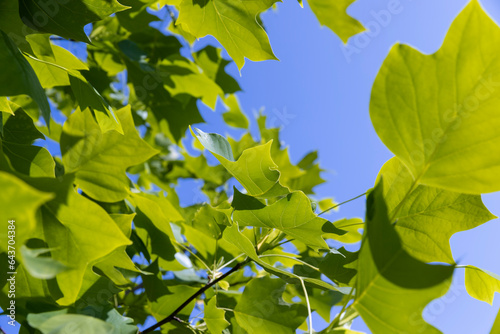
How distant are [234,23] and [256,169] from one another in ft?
1.15

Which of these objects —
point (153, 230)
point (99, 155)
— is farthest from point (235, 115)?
point (99, 155)

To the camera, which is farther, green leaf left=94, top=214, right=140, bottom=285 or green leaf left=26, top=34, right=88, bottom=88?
green leaf left=26, top=34, right=88, bottom=88

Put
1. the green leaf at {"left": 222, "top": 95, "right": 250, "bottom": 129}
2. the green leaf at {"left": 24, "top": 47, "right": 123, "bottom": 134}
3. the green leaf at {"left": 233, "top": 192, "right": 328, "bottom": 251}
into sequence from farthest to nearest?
1. the green leaf at {"left": 222, "top": 95, "right": 250, "bottom": 129}
2. the green leaf at {"left": 24, "top": 47, "right": 123, "bottom": 134}
3. the green leaf at {"left": 233, "top": 192, "right": 328, "bottom": 251}

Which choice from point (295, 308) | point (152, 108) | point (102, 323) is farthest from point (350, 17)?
point (152, 108)

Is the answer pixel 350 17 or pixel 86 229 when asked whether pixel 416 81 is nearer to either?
pixel 350 17

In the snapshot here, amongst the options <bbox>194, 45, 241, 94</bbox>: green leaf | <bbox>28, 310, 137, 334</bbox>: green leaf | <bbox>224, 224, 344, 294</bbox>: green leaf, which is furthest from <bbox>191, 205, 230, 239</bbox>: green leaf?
<bbox>194, 45, 241, 94</bbox>: green leaf

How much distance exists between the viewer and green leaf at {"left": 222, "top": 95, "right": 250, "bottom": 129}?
7.17 ft

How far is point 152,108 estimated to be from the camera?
164 centimetres

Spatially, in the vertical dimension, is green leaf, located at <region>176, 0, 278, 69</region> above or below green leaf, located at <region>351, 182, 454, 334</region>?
above

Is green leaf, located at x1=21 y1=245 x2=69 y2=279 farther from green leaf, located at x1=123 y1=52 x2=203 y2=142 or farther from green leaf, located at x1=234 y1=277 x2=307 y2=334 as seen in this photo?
green leaf, located at x1=123 y1=52 x2=203 y2=142

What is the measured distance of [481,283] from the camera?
0.72 metres

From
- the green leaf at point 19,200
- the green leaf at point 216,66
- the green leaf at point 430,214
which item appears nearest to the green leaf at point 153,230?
the green leaf at point 430,214

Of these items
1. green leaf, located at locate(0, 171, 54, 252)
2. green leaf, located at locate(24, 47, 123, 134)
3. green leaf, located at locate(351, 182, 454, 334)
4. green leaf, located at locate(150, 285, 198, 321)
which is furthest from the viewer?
green leaf, located at locate(150, 285, 198, 321)

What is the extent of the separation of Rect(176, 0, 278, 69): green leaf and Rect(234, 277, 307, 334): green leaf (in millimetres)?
486
